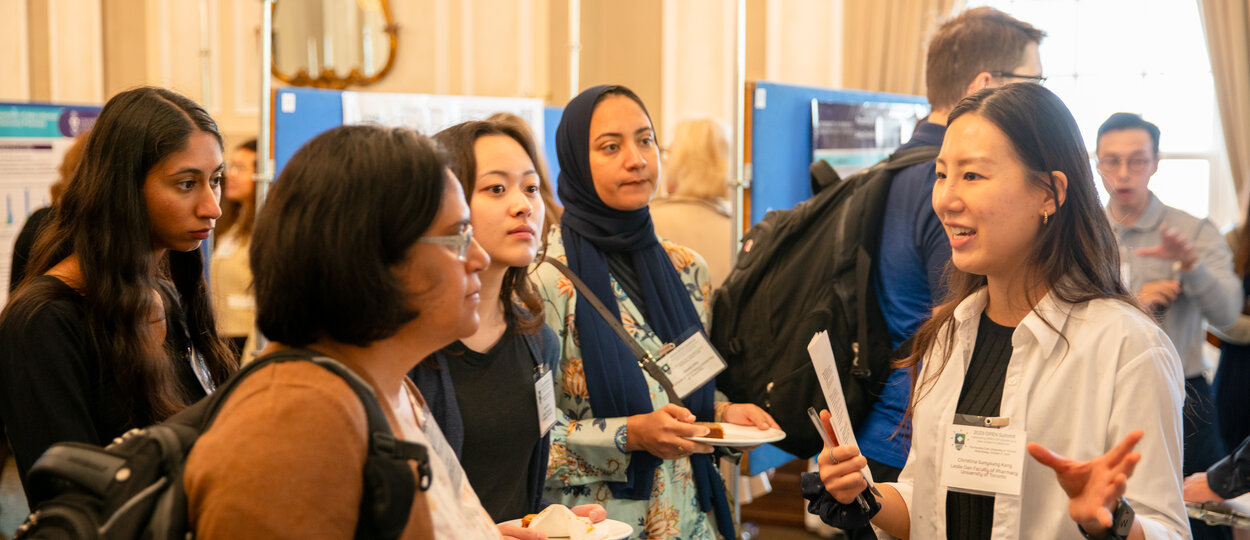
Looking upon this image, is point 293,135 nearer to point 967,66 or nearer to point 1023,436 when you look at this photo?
point 967,66

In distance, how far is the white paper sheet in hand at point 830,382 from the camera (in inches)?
63.7

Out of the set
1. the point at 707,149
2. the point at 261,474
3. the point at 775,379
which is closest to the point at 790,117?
the point at 707,149

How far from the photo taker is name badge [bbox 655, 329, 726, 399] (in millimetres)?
2416

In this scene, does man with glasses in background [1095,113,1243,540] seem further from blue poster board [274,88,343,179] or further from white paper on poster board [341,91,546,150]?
blue poster board [274,88,343,179]

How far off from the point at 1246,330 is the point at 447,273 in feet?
10.3

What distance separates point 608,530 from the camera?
180 centimetres

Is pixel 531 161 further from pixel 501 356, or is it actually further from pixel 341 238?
pixel 341 238

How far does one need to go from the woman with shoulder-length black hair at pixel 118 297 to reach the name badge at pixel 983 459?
4.33 feet

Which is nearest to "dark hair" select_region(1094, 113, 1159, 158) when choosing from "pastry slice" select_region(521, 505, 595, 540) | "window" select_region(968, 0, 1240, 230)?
"window" select_region(968, 0, 1240, 230)

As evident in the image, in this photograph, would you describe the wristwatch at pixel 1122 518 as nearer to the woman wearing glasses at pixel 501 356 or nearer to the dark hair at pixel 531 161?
the woman wearing glasses at pixel 501 356

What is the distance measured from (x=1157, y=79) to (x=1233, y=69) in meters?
0.46

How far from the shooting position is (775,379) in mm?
2613

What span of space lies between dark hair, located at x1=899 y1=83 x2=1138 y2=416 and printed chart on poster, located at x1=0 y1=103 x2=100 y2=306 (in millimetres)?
4514

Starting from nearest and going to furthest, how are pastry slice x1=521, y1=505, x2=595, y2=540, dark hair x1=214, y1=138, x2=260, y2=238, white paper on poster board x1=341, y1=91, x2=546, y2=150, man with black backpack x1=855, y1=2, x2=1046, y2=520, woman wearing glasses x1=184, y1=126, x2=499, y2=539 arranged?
woman wearing glasses x1=184, y1=126, x2=499, y2=539 → pastry slice x1=521, y1=505, x2=595, y2=540 → man with black backpack x1=855, y1=2, x2=1046, y2=520 → white paper on poster board x1=341, y1=91, x2=546, y2=150 → dark hair x1=214, y1=138, x2=260, y2=238
